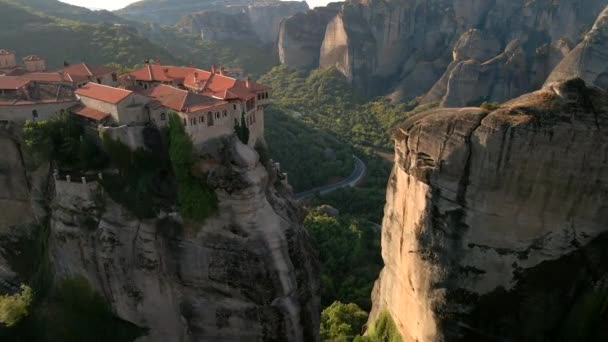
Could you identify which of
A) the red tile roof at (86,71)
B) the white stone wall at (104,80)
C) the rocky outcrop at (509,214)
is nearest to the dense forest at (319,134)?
the white stone wall at (104,80)

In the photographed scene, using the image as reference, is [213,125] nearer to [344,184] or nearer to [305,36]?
[344,184]

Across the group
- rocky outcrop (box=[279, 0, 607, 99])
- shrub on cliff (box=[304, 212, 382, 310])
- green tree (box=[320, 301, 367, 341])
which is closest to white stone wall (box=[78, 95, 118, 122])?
green tree (box=[320, 301, 367, 341])

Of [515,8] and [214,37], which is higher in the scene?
[515,8]

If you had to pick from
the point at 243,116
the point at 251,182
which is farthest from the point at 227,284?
the point at 243,116

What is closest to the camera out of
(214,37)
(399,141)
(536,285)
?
(536,285)

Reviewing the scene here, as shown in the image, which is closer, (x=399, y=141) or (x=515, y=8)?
(x=399, y=141)

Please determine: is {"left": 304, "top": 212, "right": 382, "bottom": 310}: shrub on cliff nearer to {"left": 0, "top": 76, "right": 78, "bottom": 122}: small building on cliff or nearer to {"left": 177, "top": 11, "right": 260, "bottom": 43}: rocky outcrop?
{"left": 0, "top": 76, "right": 78, "bottom": 122}: small building on cliff

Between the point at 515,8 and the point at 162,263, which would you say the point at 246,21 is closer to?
the point at 515,8
